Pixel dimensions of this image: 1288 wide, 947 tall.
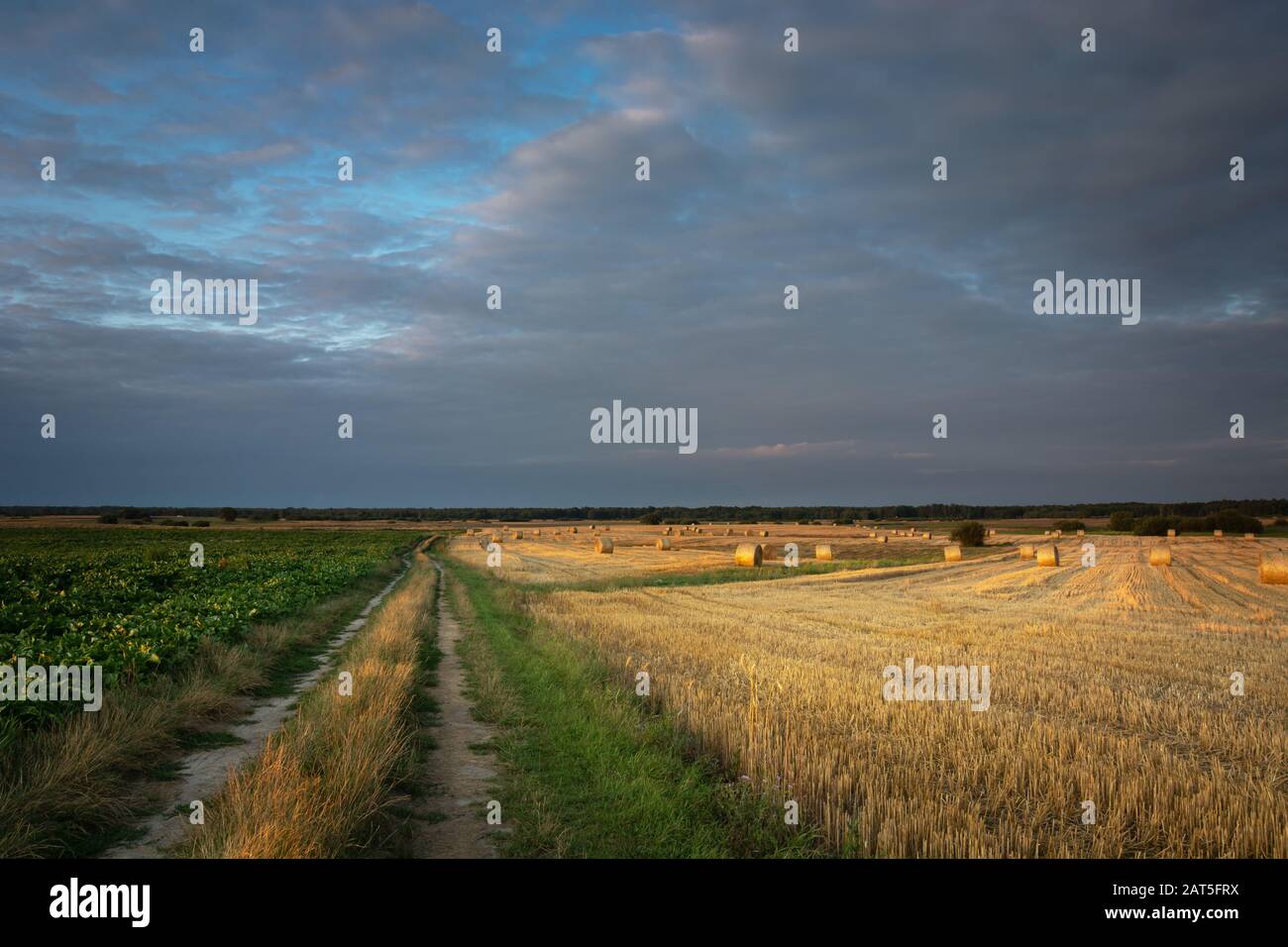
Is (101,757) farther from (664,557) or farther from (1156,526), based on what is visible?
(1156,526)

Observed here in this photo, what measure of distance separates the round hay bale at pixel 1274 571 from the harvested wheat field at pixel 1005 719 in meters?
7.77

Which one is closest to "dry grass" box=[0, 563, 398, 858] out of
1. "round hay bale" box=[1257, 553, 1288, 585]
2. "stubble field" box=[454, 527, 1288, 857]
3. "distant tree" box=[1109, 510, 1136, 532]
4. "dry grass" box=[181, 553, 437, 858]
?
"dry grass" box=[181, 553, 437, 858]

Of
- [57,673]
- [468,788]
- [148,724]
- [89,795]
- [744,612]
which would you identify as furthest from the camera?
[744,612]

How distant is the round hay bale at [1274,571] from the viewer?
1089 inches

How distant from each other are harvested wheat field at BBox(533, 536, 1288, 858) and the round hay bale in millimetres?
7766

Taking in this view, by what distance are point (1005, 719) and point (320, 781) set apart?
27.4 ft

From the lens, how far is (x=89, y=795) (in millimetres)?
7223

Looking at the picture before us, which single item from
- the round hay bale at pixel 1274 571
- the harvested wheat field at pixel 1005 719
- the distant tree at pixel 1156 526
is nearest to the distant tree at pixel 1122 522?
the distant tree at pixel 1156 526

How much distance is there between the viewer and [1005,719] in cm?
934

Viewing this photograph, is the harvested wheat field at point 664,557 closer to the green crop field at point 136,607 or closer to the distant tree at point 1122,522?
the green crop field at point 136,607

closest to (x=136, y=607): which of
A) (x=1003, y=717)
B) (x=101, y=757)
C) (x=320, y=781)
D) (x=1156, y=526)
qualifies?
(x=101, y=757)
